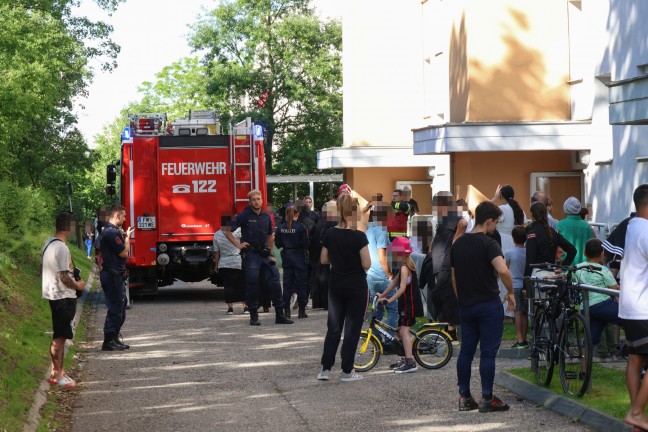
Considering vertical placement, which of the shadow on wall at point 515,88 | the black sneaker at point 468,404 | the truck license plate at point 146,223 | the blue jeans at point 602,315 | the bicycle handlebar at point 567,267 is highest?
the shadow on wall at point 515,88

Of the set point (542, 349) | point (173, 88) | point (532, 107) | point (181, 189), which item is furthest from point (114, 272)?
point (173, 88)

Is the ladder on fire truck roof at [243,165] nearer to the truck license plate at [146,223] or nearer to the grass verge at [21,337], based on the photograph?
the truck license plate at [146,223]

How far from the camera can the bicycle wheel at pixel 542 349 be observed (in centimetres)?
1014

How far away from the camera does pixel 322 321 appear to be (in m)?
17.9

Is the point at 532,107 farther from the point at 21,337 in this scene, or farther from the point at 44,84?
the point at 21,337

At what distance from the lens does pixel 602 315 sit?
10.4 meters

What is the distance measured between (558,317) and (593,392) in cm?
74

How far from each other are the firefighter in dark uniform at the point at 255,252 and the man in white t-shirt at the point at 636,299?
9.68 m

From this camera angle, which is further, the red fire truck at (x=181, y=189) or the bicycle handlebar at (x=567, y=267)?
the red fire truck at (x=181, y=189)

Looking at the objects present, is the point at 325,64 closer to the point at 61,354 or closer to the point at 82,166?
the point at 82,166

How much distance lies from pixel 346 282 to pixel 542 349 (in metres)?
2.12

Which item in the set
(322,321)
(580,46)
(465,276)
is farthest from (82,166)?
(465,276)

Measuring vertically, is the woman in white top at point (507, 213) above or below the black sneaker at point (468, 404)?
above

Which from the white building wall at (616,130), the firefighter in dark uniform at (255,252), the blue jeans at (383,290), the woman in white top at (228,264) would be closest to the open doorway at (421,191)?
the white building wall at (616,130)
